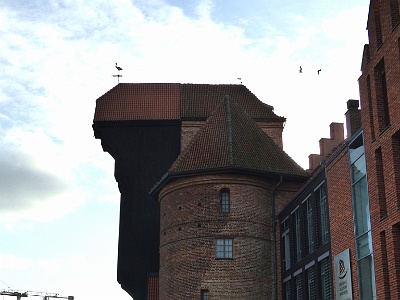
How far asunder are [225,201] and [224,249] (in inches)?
80.5

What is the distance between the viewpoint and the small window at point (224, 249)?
28.5m

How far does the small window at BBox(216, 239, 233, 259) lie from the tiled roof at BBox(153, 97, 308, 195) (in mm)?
2982

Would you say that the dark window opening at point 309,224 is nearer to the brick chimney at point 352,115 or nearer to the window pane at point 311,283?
the window pane at point 311,283

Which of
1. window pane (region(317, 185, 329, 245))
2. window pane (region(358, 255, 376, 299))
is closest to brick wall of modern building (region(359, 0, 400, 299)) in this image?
window pane (region(358, 255, 376, 299))

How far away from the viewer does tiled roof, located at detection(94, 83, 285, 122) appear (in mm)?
37375

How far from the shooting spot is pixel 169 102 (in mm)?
38344

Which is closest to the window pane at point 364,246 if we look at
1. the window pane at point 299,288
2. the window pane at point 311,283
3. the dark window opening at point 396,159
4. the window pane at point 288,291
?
the dark window opening at point 396,159

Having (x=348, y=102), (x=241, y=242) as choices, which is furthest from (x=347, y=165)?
(x=241, y=242)

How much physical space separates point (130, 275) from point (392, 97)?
66.6 ft

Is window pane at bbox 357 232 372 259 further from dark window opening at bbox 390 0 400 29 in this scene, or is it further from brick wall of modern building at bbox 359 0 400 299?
dark window opening at bbox 390 0 400 29

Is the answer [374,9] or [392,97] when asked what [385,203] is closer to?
[392,97]

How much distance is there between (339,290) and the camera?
20.9 metres

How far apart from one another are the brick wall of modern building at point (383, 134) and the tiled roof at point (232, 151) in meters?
10.5

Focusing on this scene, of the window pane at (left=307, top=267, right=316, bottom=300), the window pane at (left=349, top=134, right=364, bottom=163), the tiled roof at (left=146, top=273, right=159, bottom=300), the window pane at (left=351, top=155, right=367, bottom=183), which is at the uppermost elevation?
the window pane at (left=349, top=134, right=364, bottom=163)
